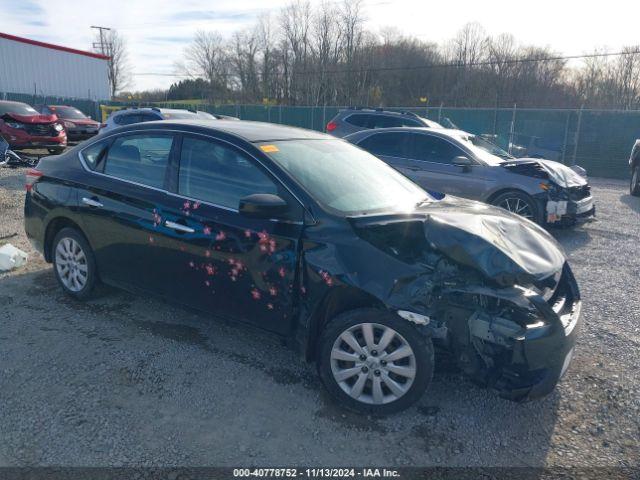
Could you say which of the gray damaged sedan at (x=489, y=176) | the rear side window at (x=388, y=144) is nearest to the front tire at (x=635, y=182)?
the gray damaged sedan at (x=489, y=176)

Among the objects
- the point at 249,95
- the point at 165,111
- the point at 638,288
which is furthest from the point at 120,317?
the point at 249,95

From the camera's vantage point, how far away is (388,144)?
28.6 ft

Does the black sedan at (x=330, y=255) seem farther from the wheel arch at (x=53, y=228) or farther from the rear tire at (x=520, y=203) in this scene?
the rear tire at (x=520, y=203)

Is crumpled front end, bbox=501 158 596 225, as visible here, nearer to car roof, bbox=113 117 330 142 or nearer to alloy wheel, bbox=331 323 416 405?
car roof, bbox=113 117 330 142

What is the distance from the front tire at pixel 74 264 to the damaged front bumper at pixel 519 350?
327 cm

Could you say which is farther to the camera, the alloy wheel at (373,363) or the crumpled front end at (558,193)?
the crumpled front end at (558,193)

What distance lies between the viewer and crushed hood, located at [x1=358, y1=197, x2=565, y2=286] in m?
3.01

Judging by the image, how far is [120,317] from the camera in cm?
442

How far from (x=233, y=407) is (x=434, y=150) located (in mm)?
6215

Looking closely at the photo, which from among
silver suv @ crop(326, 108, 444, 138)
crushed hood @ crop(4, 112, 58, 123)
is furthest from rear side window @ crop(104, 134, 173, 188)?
crushed hood @ crop(4, 112, 58, 123)

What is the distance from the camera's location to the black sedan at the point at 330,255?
116 inches

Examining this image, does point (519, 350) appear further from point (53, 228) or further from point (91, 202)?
point (53, 228)

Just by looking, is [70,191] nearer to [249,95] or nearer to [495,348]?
[495,348]

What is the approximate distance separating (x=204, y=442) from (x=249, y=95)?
188ft
